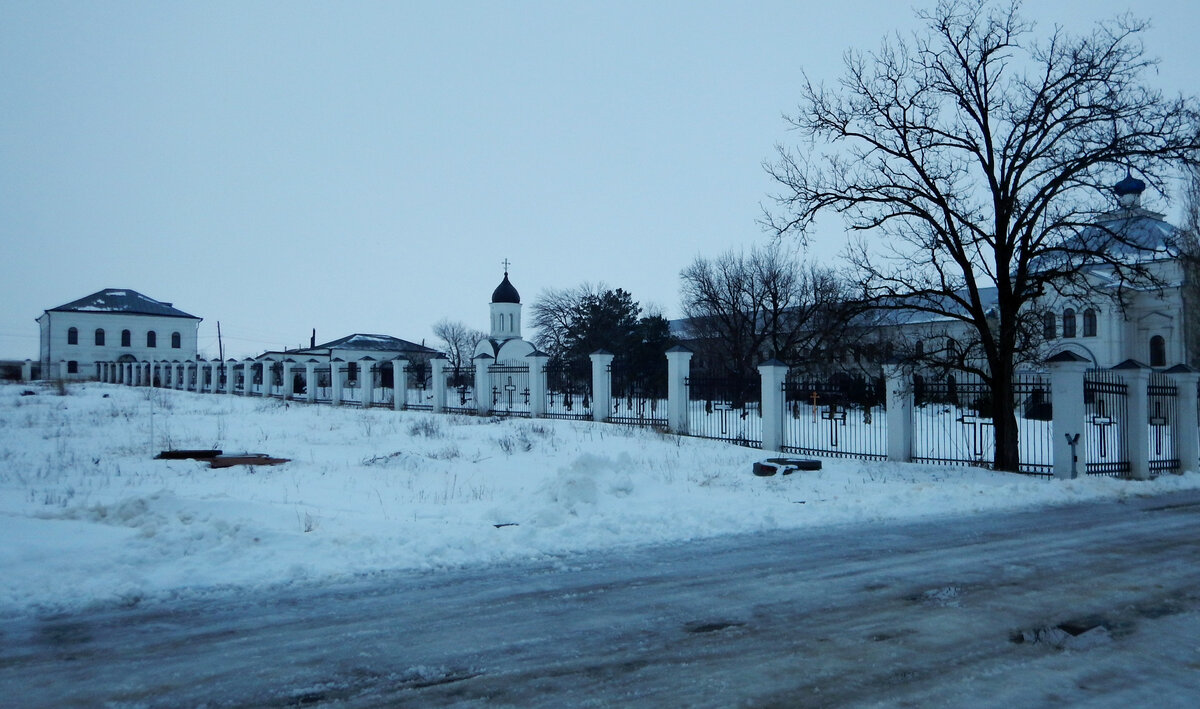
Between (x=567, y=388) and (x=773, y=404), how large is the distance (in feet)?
31.9

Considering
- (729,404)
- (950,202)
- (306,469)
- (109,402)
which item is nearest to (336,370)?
(109,402)

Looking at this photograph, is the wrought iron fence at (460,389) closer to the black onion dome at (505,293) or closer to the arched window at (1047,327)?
the arched window at (1047,327)

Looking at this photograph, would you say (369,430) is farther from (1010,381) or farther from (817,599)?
(817,599)

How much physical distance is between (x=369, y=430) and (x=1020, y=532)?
1637 cm

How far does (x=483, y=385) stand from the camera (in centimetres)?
2931

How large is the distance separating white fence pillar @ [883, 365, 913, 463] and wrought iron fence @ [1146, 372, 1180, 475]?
17.1 ft

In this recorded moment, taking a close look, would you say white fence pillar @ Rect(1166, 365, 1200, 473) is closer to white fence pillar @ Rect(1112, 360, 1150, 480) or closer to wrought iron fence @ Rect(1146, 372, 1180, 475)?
wrought iron fence @ Rect(1146, 372, 1180, 475)

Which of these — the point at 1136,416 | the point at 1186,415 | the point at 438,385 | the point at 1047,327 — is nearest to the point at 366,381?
the point at 438,385

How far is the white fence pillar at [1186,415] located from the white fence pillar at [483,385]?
19.6 m

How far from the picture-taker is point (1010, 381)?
651 inches

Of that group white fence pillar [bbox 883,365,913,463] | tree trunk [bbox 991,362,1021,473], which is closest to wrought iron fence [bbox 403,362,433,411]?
white fence pillar [bbox 883,365,913,463]

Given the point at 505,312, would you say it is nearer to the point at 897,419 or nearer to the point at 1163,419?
the point at 897,419

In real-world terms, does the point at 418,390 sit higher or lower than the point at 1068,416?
higher

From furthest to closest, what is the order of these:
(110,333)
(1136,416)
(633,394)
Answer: (110,333)
(633,394)
(1136,416)
